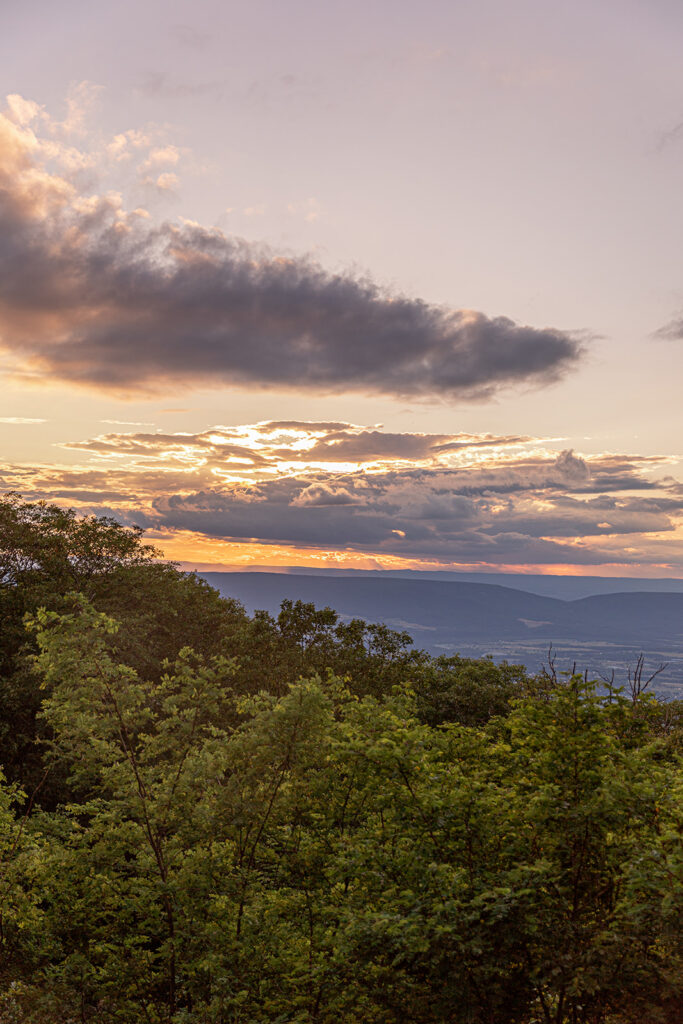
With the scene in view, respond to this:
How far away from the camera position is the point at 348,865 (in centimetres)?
1152

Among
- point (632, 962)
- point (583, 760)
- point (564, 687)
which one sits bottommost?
point (632, 962)

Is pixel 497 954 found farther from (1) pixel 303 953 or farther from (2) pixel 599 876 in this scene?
(1) pixel 303 953

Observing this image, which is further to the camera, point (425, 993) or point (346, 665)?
point (346, 665)

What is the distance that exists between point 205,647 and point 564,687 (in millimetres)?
29715

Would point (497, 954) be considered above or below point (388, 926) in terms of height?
below

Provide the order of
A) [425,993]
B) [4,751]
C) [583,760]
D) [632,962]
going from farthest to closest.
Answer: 1. [4,751]
2. [425,993]
3. [583,760]
4. [632,962]

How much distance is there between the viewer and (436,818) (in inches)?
449

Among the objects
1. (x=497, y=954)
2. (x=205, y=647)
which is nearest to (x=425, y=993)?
(x=497, y=954)

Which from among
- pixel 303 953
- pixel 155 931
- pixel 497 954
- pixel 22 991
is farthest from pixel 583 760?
pixel 22 991

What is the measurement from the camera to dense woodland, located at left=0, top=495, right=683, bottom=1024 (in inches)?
378

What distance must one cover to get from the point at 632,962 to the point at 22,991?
40.7 feet

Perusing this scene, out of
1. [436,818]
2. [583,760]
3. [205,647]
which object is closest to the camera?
[583,760]

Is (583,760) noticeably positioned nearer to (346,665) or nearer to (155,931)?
(155,931)

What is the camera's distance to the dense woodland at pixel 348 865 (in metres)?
9.60
